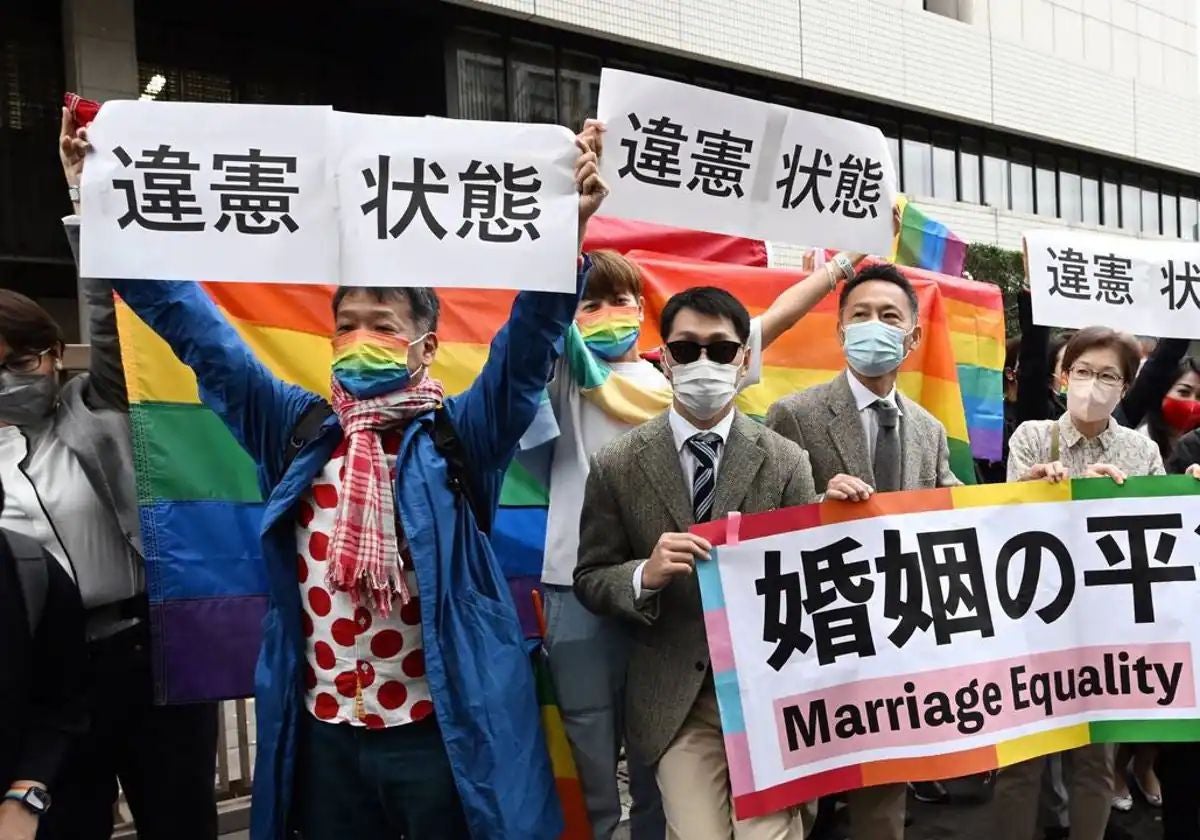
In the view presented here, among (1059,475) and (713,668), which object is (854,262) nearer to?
(1059,475)

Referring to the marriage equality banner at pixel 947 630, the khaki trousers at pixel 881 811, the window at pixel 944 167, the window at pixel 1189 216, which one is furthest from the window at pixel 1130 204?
the khaki trousers at pixel 881 811

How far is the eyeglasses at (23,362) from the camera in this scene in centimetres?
273

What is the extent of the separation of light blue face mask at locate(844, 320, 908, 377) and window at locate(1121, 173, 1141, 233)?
21.9m

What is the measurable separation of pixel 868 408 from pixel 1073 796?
56.7 inches

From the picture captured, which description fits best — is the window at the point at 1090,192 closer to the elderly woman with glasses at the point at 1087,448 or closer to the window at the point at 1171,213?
the window at the point at 1171,213

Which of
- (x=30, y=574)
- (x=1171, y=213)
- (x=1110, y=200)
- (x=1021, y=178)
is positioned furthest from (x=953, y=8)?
(x=30, y=574)

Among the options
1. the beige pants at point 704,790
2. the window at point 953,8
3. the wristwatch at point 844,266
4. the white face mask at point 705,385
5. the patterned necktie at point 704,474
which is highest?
the window at point 953,8

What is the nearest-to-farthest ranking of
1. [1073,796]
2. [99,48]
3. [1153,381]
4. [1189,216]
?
[1073,796]
[1153,381]
[99,48]
[1189,216]

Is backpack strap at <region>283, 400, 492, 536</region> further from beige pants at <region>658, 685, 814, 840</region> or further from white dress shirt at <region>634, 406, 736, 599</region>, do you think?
beige pants at <region>658, 685, 814, 840</region>

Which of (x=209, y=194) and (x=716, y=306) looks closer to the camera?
(x=209, y=194)

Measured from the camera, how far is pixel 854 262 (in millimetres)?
3523

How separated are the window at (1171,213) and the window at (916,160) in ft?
28.8

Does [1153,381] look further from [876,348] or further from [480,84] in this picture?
[480,84]

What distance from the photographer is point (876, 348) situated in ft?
9.79
